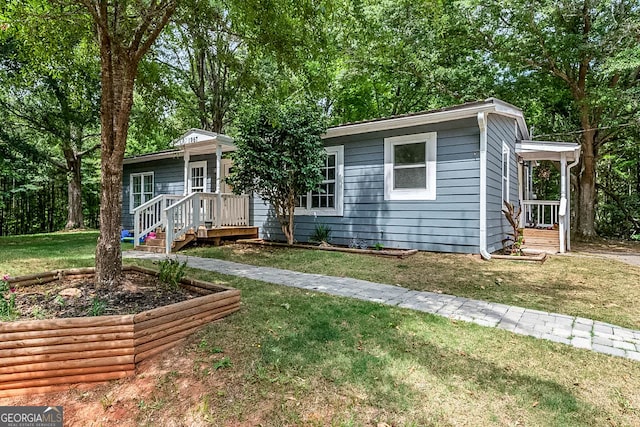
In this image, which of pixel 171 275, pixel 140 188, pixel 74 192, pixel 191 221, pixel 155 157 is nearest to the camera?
pixel 171 275

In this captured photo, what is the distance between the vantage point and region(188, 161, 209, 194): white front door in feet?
36.4

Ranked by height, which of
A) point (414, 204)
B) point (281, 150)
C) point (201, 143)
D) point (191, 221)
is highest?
point (201, 143)

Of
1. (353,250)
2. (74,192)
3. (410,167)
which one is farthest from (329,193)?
(74,192)

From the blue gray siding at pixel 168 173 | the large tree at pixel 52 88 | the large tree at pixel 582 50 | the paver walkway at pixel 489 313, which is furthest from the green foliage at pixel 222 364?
the large tree at pixel 582 50

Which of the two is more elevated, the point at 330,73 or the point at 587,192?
the point at 330,73

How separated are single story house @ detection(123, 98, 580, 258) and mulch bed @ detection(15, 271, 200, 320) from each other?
4295mm

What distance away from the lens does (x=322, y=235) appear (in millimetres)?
8695

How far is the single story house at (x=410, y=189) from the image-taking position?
7.05 meters

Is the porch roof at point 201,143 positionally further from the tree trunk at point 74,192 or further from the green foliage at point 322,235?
the tree trunk at point 74,192

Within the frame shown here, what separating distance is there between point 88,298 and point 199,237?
219 inches

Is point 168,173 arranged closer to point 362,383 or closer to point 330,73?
point 330,73

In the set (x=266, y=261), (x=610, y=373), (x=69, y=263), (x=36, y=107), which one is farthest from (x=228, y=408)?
(x=36, y=107)

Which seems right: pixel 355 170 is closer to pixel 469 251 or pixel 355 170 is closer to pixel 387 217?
pixel 387 217

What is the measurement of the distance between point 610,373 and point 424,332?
127 centimetres
